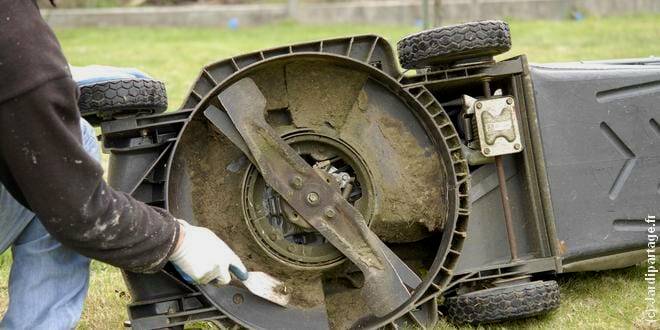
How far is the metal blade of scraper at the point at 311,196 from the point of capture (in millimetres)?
2635

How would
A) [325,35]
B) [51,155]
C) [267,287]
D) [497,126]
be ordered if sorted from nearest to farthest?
[51,155] → [267,287] → [497,126] → [325,35]

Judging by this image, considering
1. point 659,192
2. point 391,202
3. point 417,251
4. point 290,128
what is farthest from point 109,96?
point 659,192

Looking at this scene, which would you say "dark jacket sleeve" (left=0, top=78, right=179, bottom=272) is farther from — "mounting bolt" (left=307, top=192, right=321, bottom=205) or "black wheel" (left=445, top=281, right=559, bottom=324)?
"black wheel" (left=445, top=281, right=559, bottom=324)

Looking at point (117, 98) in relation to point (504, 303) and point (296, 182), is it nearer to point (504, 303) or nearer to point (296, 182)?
point (296, 182)

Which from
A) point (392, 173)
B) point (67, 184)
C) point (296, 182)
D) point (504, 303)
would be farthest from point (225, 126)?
point (504, 303)

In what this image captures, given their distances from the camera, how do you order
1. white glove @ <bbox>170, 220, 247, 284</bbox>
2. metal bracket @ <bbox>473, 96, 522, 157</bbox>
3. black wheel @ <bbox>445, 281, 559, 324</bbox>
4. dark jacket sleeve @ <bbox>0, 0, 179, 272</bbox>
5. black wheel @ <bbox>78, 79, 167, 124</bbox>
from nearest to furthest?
dark jacket sleeve @ <bbox>0, 0, 179, 272</bbox>
white glove @ <bbox>170, 220, 247, 284</bbox>
black wheel @ <bbox>78, 79, 167, 124</bbox>
black wheel @ <bbox>445, 281, 559, 324</bbox>
metal bracket @ <bbox>473, 96, 522, 157</bbox>

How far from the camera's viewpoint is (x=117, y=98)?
2.58 metres

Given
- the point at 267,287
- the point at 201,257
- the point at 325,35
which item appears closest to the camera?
the point at 201,257

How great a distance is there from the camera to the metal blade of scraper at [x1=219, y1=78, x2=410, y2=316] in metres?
2.63

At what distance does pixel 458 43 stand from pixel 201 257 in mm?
1105

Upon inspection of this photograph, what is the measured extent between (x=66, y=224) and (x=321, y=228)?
0.83 meters

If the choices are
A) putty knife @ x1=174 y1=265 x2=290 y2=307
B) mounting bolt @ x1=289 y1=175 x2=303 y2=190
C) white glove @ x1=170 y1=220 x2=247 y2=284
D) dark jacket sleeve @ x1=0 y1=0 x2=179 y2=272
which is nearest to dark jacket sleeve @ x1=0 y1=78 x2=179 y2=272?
dark jacket sleeve @ x1=0 y1=0 x2=179 y2=272

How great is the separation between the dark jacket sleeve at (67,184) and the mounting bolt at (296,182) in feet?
1.71

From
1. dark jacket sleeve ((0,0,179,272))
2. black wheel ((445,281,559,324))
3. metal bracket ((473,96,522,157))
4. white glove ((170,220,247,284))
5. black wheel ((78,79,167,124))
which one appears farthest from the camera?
metal bracket ((473,96,522,157))
